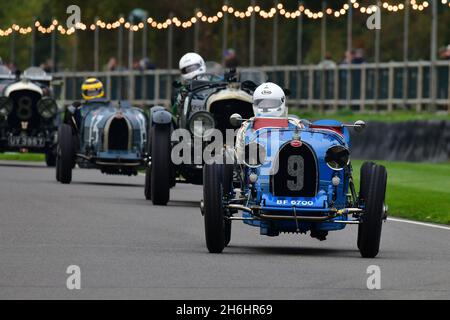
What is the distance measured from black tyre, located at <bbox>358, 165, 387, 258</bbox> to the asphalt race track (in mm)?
121

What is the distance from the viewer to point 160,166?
23.5m

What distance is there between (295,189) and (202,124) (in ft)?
25.2

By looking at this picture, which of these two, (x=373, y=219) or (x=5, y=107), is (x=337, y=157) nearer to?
(x=373, y=219)

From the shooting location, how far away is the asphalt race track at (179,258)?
13086mm

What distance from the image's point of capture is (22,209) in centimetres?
2191

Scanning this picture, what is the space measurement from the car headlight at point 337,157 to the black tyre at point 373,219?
0.55 meters

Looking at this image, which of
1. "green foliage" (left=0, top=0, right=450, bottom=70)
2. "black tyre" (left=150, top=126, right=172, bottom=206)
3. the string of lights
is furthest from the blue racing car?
"green foliage" (left=0, top=0, right=450, bottom=70)

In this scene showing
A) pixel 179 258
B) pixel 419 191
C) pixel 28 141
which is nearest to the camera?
pixel 179 258

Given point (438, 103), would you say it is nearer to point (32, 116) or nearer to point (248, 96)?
point (32, 116)

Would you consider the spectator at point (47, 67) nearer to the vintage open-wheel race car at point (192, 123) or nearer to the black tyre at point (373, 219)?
the vintage open-wheel race car at point (192, 123)

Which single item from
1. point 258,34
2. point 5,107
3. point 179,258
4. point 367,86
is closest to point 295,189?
point 179,258

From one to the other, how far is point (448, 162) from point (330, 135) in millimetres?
18358
